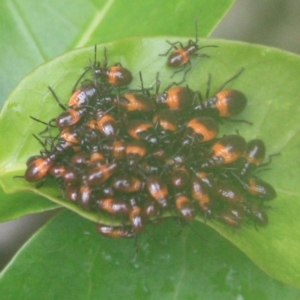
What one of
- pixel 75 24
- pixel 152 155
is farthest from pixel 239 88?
pixel 75 24

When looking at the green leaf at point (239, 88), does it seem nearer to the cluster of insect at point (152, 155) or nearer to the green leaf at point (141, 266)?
the cluster of insect at point (152, 155)

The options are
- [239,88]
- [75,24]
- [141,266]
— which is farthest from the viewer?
[75,24]

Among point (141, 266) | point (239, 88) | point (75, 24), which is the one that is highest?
point (239, 88)

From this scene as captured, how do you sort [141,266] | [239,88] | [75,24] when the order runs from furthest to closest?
[75,24], [141,266], [239,88]

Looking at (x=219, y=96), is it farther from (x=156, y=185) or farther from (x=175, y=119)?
(x=156, y=185)

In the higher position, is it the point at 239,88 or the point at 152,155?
the point at 239,88

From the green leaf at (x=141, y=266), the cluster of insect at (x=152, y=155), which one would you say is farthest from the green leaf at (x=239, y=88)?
the green leaf at (x=141, y=266)

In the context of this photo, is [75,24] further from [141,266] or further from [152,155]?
[141,266]
